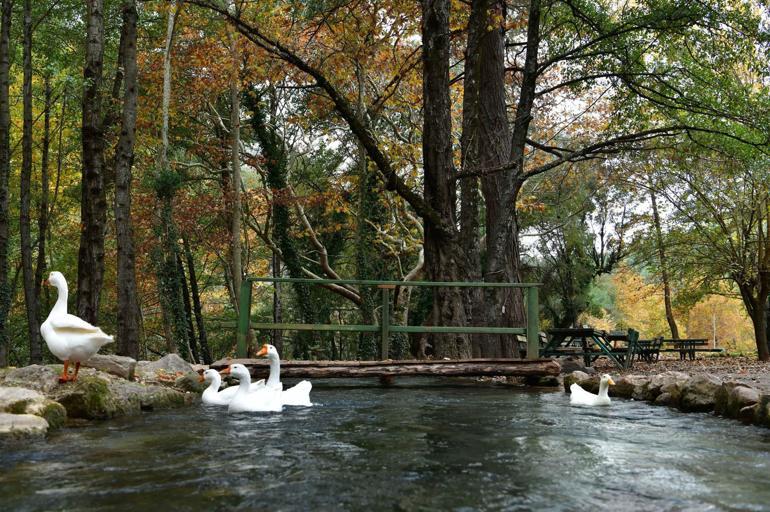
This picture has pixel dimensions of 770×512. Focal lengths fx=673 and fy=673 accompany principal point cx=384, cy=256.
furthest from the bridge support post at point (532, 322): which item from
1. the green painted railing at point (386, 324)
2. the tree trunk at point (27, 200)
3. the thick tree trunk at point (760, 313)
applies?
the tree trunk at point (27, 200)

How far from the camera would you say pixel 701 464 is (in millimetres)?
4504

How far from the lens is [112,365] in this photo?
26.9 ft

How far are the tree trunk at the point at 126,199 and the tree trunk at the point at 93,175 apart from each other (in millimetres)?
302

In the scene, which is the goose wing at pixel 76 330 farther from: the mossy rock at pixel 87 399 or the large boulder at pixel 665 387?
the large boulder at pixel 665 387

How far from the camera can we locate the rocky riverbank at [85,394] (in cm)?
529

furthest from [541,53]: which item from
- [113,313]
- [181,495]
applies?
[181,495]

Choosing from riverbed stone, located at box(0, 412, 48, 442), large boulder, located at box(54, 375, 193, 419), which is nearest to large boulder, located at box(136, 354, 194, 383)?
large boulder, located at box(54, 375, 193, 419)

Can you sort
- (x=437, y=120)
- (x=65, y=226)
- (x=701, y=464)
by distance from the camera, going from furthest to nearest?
1. (x=65, y=226)
2. (x=437, y=120)
3. (x=701, y=464)

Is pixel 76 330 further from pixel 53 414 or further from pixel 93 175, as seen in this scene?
pixel 93 175

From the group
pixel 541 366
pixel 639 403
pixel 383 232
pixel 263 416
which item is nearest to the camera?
pixel 263 416

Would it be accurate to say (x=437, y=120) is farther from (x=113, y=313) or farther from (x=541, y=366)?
(x=113, y=313)

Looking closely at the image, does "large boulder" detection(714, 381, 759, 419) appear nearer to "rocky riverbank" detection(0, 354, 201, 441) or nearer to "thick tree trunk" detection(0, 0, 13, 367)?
"rocky riverbank" detection(0, 354, 201, 441)

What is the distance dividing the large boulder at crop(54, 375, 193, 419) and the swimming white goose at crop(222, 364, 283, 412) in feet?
2.69

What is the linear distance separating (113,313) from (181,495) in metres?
22.6
